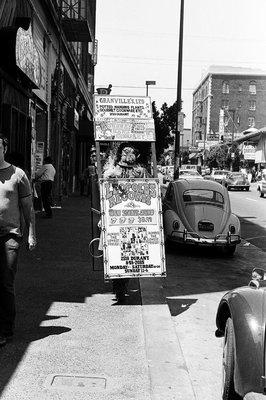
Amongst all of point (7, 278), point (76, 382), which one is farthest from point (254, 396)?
point (7, 278)

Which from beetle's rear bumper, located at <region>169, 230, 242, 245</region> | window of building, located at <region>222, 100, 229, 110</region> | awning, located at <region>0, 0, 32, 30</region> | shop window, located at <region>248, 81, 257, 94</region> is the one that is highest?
shop window, located at <region>248, 81, 257, 94</region>

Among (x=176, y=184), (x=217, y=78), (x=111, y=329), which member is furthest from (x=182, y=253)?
(x=217, y=78)

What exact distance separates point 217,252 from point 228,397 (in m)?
7.69

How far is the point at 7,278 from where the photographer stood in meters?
4.89

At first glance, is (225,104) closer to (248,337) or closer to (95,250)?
(95,250)

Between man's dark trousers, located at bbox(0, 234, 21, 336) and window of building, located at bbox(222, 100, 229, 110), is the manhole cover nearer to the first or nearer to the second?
man's dark trousers, located at bbox(0, 234, 21, 336)

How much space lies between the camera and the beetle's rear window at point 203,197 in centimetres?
1157

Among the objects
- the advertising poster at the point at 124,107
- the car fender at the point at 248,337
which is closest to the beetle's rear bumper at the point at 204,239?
the advertising poster at the point at 124,107

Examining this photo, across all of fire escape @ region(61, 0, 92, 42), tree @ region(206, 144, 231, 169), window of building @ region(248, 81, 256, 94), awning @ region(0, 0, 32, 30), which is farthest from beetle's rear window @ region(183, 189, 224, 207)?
window of building @ region(248, 81, 256, 94)

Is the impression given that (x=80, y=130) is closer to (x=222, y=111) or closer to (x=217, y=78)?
(x=222, y=111)

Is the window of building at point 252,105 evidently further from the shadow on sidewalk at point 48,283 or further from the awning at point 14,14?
the shadow on sidewalk at point 48,283

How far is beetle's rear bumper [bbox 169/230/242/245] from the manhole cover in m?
6.55

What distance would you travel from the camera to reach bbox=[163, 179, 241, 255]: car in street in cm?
1070

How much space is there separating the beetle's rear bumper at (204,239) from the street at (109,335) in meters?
1.02
